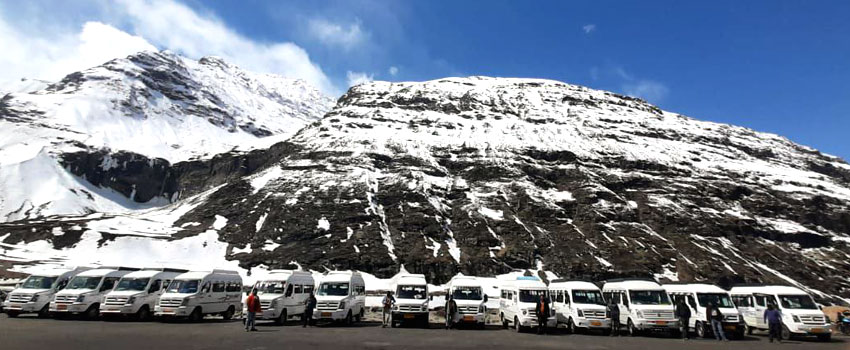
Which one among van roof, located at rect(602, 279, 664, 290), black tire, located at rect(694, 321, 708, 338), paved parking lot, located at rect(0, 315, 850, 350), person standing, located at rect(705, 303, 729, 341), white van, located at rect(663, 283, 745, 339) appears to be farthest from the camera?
van roof, located at rect(602, 279, 664, 290)

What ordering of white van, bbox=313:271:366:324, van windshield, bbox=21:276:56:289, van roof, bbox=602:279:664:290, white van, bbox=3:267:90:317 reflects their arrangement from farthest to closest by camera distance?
van windshield, bbox=21:276:56:289
white van, bbox=313:271:366:324
white van, bbox=3:267:90:317
van roof, bbox=602:279:664:290

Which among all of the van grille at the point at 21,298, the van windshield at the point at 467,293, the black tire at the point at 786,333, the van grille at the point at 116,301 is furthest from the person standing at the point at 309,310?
the black tire at the point at 786,333

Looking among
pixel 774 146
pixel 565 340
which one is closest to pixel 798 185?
pixel 774 146

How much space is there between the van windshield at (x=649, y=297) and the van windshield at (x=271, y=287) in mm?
19492

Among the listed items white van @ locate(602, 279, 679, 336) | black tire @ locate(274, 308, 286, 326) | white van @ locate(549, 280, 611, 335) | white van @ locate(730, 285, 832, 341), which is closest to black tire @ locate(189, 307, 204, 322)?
black tire @ locate(274, 308, 286, 326)

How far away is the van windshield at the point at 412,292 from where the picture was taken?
28641 mm

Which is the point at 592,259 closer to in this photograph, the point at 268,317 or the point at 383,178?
the point at 383,178

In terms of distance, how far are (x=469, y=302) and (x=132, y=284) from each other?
19176mm

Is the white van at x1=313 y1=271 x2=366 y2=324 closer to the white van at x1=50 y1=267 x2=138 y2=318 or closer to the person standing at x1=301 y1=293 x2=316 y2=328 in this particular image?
the person standing at x1=301 y1=293 x2=316 y2=328

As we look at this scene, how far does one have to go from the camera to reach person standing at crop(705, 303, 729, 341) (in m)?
23.6

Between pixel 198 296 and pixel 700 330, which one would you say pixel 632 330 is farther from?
pixel 198 296

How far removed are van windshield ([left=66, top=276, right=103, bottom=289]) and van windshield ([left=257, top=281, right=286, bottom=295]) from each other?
921 centimetres

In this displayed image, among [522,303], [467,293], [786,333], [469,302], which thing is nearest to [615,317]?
[522,303]

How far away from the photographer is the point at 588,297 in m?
26.3
